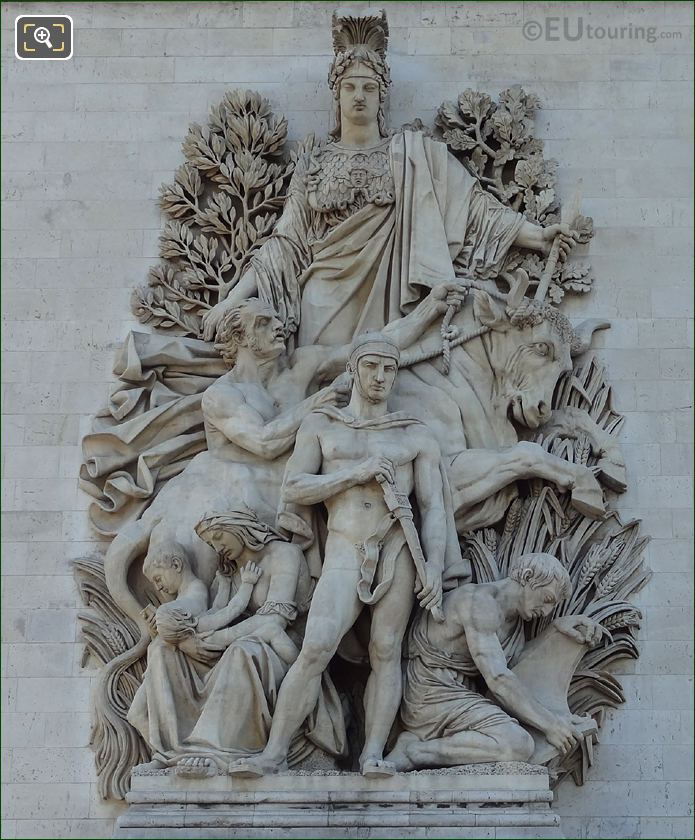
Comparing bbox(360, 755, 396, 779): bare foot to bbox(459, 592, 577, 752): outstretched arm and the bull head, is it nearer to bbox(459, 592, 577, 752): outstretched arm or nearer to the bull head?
bbox(459, 592, 577, 752): outstretched arm

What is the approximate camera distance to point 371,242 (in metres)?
9.45

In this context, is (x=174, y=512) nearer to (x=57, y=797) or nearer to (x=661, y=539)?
(x=57, y=797)

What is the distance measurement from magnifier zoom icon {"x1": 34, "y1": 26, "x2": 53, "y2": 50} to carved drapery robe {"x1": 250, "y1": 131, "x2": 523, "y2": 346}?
78.3 inches

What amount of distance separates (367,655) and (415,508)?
2.58 feet

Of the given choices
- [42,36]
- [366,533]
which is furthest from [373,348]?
[42,36]

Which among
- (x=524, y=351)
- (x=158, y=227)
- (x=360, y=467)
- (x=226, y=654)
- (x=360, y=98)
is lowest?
(x=226, y=654)

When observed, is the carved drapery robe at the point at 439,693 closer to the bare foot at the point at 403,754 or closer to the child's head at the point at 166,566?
the bare foot at the point at 403,754

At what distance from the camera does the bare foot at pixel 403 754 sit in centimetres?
818

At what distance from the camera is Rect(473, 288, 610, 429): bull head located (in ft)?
29.6

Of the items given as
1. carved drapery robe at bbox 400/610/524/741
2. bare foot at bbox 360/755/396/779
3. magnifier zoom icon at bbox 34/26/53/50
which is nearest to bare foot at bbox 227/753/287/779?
bare foot at bbox 360/755/396/779

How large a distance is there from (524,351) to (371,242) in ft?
3.58

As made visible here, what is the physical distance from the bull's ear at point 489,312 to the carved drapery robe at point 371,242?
30 cm

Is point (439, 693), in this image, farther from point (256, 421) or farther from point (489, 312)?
point (489, 312)

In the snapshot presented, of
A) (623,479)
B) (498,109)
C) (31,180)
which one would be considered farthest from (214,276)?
(623,479)
